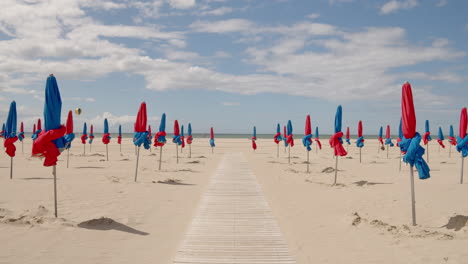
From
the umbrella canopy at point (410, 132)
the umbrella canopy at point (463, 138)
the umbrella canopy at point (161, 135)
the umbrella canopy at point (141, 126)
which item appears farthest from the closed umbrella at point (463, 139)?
the umbrella canopy at point (161, 135)

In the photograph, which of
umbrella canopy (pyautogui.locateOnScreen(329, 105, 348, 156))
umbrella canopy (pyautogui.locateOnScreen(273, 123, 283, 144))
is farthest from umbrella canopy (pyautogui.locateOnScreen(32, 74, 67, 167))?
umbrella canopy (pyautogui.locateOnScreen(273, 123, 283, 144))

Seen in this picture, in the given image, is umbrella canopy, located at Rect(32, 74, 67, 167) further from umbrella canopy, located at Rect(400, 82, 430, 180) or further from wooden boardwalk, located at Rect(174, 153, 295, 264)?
umbrella canopy, located at Rect(400, 82, 430, 180)

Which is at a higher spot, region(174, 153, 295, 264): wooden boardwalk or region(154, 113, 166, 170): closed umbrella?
region(154, 113, 166, 170): closed umbrella

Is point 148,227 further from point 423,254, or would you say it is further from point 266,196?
point 423,254

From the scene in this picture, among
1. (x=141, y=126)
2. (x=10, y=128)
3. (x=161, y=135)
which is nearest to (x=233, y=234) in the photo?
(x=141, y=126)

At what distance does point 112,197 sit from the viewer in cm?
1127

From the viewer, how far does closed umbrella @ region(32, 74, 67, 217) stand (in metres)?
7.59

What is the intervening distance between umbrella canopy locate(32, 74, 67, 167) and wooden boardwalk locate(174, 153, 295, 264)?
3.83 meters

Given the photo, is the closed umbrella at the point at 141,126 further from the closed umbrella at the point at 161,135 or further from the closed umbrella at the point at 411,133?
the closed umbrella at the point at 411,133

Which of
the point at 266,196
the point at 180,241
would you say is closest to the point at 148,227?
the point at 180,241

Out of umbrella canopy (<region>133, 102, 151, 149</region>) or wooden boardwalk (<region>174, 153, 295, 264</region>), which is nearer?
wooden boardwalk (<region>174, 153, 295, 264</region>)

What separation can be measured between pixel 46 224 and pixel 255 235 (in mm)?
4936

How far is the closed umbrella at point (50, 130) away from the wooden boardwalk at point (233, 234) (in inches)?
151

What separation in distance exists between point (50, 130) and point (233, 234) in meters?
4.99
